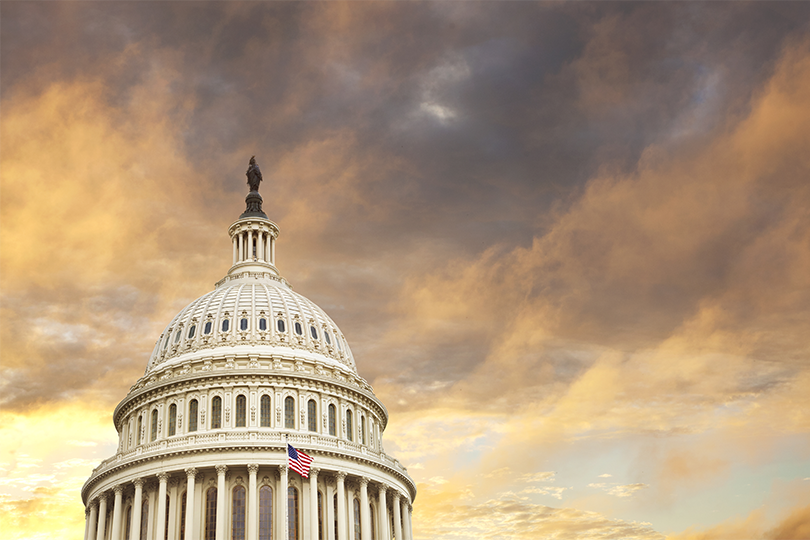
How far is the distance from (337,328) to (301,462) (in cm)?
3778

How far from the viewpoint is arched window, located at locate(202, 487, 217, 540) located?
79.6 meters

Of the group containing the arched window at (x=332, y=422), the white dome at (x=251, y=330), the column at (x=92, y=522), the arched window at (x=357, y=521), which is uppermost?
the white dome at (x=251, y=330)

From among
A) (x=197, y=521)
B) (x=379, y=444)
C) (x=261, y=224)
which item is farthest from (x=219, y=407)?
(x=261, y=224)

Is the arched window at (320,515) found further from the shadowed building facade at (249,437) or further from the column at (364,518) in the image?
the column at (364,518)

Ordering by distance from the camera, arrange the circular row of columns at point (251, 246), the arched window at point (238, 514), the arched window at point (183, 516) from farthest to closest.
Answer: the circular row of columns at point (251, 246), the arched window at point (183, 516), the arched window at point (238, 514)

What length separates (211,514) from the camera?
80312mm

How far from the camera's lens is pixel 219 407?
89688 millimetres

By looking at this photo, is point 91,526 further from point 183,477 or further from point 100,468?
point 183,477

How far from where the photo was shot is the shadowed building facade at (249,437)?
265ft

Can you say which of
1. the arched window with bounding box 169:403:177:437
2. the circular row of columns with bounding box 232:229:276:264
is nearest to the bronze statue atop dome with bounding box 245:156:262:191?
the circular row of columns with bounding box 232:229:276:264

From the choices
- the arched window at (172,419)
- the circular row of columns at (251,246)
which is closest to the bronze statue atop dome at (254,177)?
the circular row of columns at (251,246)

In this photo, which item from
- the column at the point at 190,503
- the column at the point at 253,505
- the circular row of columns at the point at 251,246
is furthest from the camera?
the circular row of columns at the point at 251,246

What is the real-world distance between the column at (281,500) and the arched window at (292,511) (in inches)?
46.0

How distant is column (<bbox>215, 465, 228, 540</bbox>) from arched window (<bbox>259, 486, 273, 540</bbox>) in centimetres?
329
